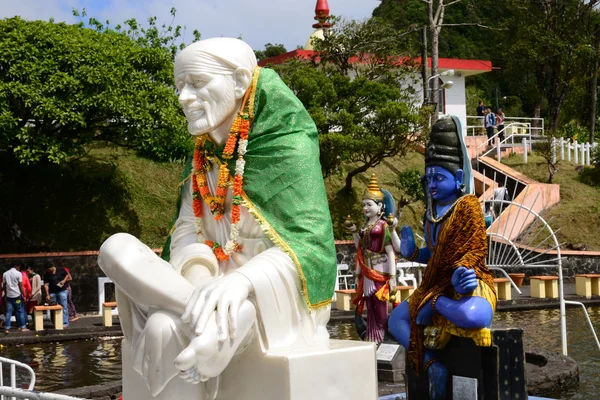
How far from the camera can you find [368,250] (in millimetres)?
9781

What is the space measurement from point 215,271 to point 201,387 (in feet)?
2.23

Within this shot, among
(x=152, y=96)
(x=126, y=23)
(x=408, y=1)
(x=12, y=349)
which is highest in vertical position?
(x=408, y=1)

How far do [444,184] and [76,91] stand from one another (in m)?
12.7

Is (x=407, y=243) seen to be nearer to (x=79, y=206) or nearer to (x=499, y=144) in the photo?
(x=79, y=206)

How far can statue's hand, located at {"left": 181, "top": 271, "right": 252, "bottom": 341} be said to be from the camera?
3.86 m

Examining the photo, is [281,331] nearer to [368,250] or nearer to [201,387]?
[201,387]

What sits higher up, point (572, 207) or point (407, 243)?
point (572, 207)

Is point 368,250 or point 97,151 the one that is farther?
point 97,151

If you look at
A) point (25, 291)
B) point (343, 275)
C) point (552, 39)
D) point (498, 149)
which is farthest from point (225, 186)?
point (552, 39)

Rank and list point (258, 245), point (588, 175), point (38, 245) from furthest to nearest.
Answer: point (588, 175) < point (38, 245) < point (258, 245)

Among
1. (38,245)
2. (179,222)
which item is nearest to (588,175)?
(38,245)

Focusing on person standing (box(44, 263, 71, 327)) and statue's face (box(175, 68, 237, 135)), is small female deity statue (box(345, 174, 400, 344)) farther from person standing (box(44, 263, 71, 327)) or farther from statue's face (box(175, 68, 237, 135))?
person standing (box(44, 263, 71, 327))

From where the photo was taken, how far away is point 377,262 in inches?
384

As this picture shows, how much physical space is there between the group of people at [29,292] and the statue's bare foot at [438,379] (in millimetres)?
10718
